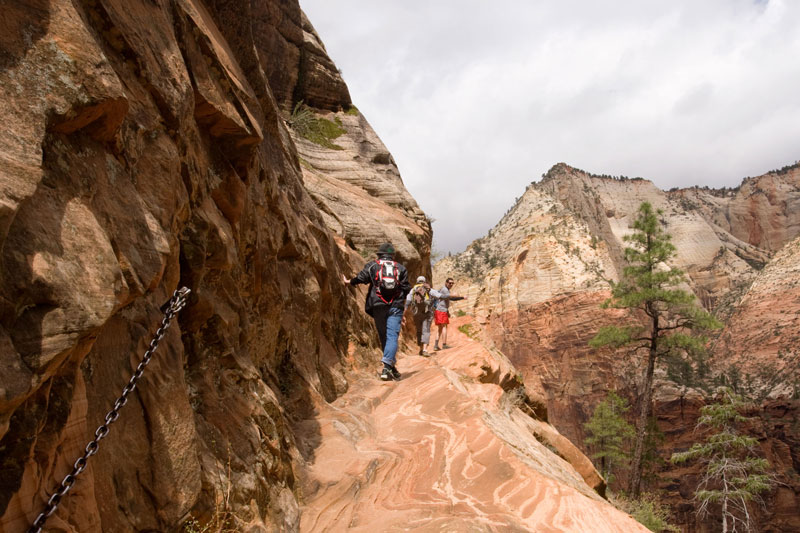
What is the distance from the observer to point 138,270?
241cm

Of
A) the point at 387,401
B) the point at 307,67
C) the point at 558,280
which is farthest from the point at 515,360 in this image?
the point at 387,401

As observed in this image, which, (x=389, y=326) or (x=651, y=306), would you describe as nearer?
(x=389, y=326)

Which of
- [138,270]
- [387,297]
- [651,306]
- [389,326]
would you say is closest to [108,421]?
[138,270]

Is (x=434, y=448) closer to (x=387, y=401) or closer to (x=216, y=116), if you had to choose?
(x=387, y=401)

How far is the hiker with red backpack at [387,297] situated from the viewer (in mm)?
7367

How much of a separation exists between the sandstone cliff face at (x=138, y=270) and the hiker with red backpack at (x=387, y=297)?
Answer: 2.10 meters

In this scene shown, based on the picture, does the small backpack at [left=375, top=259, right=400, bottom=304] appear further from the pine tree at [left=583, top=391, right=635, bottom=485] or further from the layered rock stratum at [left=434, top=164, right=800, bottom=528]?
the layered rock stratum at [left=434, top=164, right=800, bottom=528]

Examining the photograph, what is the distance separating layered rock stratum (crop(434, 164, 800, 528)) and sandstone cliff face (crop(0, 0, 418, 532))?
3107 cm

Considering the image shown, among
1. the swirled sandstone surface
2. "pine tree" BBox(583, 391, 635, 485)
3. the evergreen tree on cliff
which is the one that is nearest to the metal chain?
the swirled sandstone surface

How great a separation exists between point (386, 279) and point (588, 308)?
35.4 meters

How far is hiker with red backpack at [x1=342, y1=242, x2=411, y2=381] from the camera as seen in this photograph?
290 inches

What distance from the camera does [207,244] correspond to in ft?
12.3

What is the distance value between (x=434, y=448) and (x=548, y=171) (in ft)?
190

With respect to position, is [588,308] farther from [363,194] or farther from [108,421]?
[108,421]
